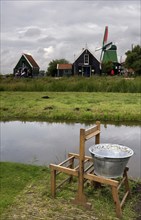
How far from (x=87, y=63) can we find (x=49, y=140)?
32654 mm

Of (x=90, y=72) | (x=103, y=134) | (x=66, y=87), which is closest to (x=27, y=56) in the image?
(x=90, y=72)

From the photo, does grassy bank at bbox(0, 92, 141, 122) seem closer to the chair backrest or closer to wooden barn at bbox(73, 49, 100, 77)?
the chair backrest

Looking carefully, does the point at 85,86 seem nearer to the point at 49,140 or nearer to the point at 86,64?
the point at 49,140

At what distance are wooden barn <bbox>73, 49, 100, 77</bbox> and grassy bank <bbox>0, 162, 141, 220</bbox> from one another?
36040 mm

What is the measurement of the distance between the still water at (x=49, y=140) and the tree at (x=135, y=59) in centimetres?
3195

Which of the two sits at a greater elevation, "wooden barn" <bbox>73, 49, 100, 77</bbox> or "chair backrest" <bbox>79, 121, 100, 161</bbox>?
"wooden barn" <bbox>73, 49, 100, 77</bbox>

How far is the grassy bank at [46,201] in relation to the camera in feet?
13.1

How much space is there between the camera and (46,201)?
Answer: 440 cm

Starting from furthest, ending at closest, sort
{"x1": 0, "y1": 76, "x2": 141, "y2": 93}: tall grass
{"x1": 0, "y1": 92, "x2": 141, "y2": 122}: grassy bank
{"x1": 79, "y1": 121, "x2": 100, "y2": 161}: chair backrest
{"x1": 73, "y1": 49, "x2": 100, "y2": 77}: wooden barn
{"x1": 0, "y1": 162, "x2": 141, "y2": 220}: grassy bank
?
{"x1": 73, "y1": 49, "x2": 100, "y2": 77}: wooden barn → {"x1": 0, "y1": 76, "x2": 141, "y2": 93}: tall grass → {"x1": 0, "y1": 92, "x2": 141, "y2": 122}: grassy bank → {"x1": 79, "y1": 121, "x2": 100, "y2": 161}: chair backrest → {"x1": 0, "y1": 162, "x2": 141, "y2": 220}: grassy bank

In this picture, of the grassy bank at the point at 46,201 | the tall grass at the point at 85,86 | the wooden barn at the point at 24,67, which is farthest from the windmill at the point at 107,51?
the grassy bank at the point at 46,201

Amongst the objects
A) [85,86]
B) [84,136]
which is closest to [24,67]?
[85,86]

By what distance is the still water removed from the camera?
6992 mm

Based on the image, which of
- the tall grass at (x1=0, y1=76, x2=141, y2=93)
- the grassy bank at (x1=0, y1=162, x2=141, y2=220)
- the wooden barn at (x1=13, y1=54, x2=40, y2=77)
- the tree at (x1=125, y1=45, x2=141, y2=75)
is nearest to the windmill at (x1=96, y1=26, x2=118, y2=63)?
the tree at (x1=125, y1=45, x2=141, y2=75)

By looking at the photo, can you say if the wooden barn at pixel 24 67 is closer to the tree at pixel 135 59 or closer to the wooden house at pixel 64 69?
the wooden house at pixel 64 69
